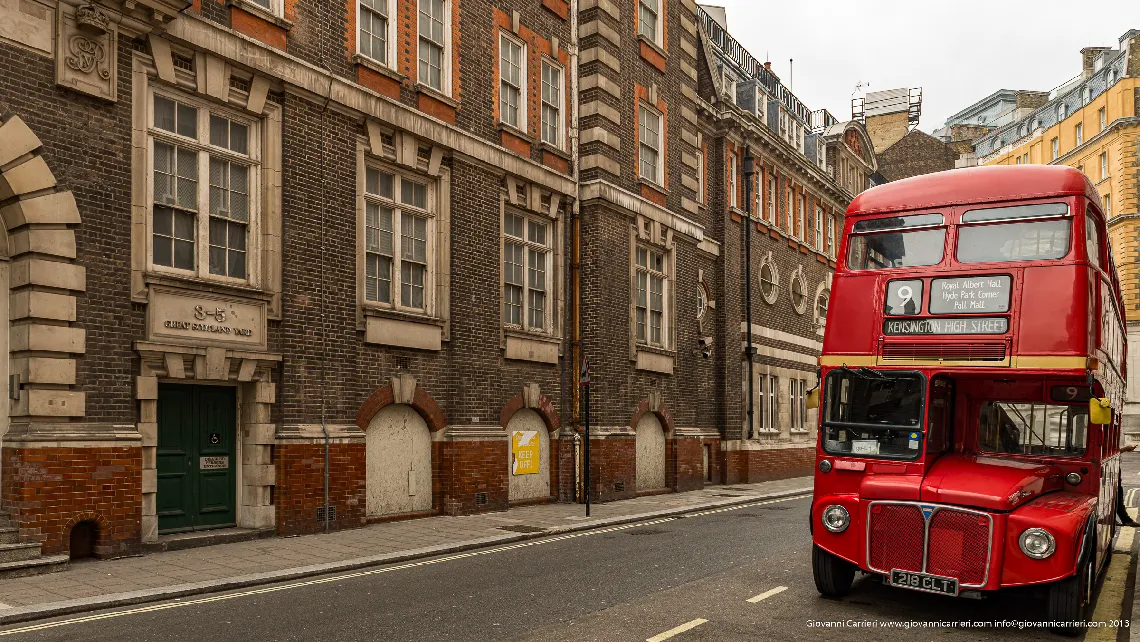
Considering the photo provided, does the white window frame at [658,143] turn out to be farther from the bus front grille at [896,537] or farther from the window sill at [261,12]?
the bus front grille at [896,537]

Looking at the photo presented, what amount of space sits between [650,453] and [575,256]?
5.70m

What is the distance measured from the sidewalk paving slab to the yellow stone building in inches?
1971

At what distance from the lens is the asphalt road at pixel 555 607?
766 centimetres

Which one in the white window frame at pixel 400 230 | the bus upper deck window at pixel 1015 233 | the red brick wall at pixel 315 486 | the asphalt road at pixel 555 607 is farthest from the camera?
the white window frame at pixel 400 230

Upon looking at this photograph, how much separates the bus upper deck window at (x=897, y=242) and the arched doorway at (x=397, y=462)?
8709mm

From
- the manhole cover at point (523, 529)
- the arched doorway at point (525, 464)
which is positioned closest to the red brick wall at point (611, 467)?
the arched doorway at point (525, 464)

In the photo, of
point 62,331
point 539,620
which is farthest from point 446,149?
point 539,620

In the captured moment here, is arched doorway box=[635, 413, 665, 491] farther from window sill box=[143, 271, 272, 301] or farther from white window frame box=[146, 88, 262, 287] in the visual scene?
white window frame box=[146, 88, 262, 287]

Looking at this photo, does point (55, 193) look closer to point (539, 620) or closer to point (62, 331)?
point (62, 331)

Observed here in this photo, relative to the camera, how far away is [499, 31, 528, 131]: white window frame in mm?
18703

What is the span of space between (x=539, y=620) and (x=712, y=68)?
22818 millimetres

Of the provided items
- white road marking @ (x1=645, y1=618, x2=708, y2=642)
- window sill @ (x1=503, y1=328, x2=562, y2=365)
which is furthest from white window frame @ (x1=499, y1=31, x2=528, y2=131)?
white road marking @ (x1=645, y1=618, x2=708, y2=642)

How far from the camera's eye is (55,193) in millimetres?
10906

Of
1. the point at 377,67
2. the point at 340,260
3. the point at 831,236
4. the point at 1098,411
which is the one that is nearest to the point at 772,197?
the point at 831,236
